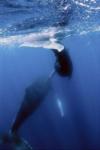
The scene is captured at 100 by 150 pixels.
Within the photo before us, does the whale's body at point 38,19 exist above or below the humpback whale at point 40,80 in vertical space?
above

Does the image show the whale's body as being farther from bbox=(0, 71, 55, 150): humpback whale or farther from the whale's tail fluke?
the whale's tail fluke

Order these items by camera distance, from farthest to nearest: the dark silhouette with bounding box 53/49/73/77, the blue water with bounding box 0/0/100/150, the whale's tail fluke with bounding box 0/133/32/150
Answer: the dark silhouette with bounding box 53/49/73/77 < the blue water with bounding box 0/0/100/150 < the whale's tail fluke with bounding box 0/133/32/150

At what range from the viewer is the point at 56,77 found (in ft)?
129

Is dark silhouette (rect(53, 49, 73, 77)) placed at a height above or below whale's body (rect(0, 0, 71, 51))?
below

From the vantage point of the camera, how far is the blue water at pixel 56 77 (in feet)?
44.2

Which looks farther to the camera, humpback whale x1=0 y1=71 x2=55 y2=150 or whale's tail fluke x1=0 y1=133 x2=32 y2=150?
humpback whale x1=0 y1=71 x2=55 y2=150

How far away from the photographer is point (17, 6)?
36.8 feet

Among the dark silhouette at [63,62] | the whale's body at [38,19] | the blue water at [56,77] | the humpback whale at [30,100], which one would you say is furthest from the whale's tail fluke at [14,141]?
the blue water at [56,77]

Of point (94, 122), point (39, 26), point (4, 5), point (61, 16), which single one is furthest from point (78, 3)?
point (94, 122)

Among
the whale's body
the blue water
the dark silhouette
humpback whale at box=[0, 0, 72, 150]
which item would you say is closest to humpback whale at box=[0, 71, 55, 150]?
humpback whale at box=[0, 0, 72, 150]

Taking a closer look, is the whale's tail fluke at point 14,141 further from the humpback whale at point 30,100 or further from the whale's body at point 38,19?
the whale's body at point 38,19

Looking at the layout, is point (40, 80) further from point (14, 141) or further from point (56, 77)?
point (56, 77)

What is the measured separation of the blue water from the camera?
13469mm

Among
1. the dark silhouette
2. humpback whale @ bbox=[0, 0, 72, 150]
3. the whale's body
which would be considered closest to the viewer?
the whale's body
